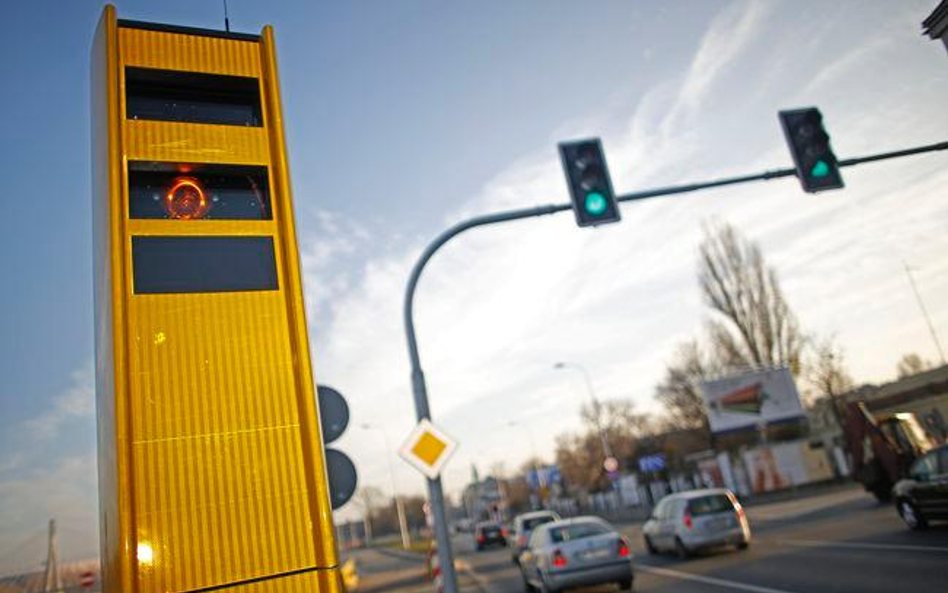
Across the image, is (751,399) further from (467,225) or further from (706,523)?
(467,225)

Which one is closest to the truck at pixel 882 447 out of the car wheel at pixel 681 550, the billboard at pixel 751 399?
the car wheel at pixel 681 550

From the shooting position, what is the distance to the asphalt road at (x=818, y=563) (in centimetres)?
863

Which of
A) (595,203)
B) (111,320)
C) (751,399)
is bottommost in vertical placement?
(111,320)

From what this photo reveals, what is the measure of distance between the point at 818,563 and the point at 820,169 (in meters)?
6.54

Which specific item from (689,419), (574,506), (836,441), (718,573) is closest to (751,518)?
(718,573)

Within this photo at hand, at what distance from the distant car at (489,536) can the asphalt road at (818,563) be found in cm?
1417

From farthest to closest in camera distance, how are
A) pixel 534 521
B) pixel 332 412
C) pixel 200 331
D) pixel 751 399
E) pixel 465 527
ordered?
pixel 465 527 → pixel 751 399 → pixel 534 521 → pixel 332 412 → pixel 200 331

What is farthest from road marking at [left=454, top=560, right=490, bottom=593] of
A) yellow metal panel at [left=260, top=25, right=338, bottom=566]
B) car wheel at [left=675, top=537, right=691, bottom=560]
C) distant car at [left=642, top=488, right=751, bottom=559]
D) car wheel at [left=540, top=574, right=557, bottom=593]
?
yellow metal panel at [left=260, top=25, right=338, bottom=566]

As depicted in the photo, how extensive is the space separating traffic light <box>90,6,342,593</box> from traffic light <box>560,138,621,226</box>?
4082 mm

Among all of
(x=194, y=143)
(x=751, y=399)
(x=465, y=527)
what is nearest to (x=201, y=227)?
(x=194, y=143)

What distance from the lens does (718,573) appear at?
38.1 feet

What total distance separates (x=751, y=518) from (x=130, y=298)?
75.9ft

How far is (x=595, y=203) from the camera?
768 centimetres

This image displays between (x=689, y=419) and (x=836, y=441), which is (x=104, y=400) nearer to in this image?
(x=836, y=441)
